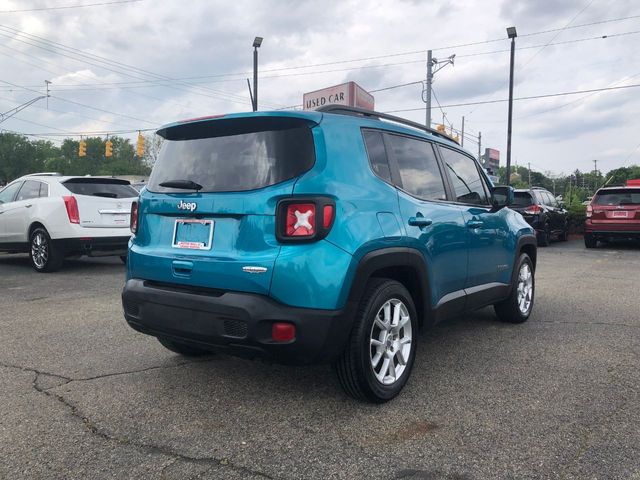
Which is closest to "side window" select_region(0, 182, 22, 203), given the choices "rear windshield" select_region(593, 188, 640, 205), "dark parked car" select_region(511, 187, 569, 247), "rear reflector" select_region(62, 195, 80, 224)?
"rear reflector" select_region(62, 195, 80, 224)

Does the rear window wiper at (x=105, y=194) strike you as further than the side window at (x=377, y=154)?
Yes

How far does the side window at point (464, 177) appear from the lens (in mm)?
4254

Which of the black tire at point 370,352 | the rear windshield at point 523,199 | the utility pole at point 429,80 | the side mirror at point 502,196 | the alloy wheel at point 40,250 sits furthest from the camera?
the utility pole at point 429,80

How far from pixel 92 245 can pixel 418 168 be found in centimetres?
627

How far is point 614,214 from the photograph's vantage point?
539 inches

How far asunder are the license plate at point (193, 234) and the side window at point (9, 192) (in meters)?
7.42

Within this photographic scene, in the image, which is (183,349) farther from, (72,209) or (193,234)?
(72,209)

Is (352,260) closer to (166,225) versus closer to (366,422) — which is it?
(366,422)

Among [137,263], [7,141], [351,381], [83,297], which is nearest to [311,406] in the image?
[351,381]

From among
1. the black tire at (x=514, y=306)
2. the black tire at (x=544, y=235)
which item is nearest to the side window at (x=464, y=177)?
the black tire at (x=514, y=306)

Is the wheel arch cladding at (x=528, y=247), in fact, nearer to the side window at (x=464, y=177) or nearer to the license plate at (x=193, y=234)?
the side window at (x=464, y=177)

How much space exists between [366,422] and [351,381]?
0.24 meters

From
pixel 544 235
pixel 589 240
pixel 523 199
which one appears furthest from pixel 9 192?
pixel 589 240

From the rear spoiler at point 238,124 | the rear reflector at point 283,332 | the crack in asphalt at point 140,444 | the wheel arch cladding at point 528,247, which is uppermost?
the rear spoiler at point 238,124
